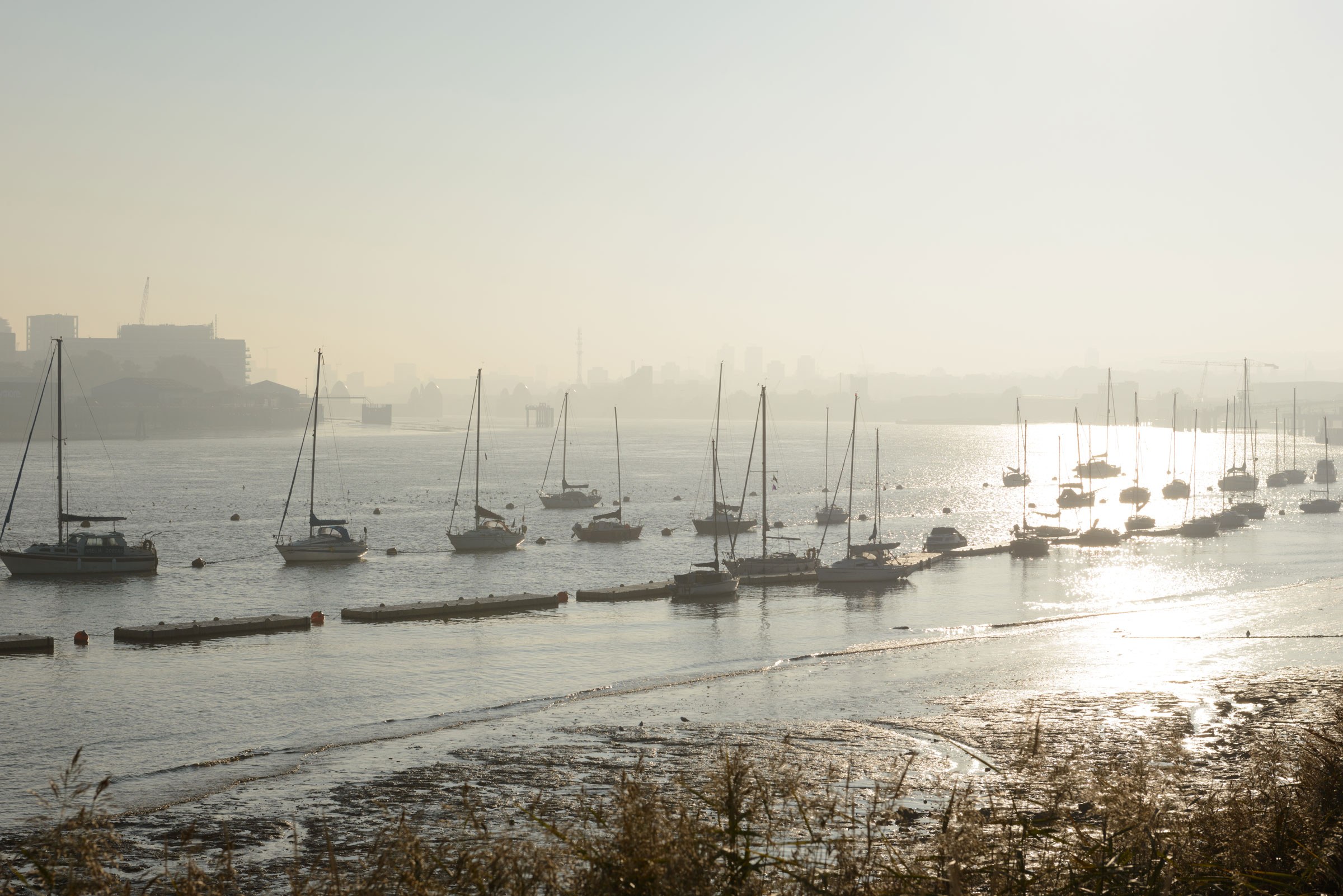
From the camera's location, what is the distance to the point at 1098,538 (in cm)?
7175

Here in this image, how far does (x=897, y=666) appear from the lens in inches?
1300

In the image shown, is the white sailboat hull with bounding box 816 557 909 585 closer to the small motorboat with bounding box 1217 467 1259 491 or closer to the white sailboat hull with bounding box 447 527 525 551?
the white sailboat hull with bounding box 447 527 525 551

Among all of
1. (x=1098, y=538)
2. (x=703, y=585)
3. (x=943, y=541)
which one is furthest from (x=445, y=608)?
(x=1098, y=538)

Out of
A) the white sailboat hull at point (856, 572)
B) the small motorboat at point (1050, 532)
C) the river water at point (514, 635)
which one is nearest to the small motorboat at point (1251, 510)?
the river water at point (514, 635)

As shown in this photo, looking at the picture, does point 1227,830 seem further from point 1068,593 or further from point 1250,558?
point 1250,558

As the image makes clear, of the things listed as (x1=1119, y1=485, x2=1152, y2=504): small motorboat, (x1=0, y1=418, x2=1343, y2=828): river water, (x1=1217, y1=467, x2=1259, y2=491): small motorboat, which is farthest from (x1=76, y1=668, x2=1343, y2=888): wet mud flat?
(x1=1217, y1=467, x2=1259, y2=491): small motorboat

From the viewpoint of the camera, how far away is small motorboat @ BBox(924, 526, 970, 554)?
6725cm

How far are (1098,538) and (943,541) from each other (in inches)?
486

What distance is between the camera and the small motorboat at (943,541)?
221ft

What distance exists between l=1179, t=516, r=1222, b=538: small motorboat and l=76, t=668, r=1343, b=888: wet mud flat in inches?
2039

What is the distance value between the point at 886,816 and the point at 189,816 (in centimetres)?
1643

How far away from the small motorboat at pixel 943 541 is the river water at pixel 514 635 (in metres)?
3.33

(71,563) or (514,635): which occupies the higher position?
(71,563)

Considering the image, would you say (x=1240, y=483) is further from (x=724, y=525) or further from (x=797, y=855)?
(x=797, y=855)
